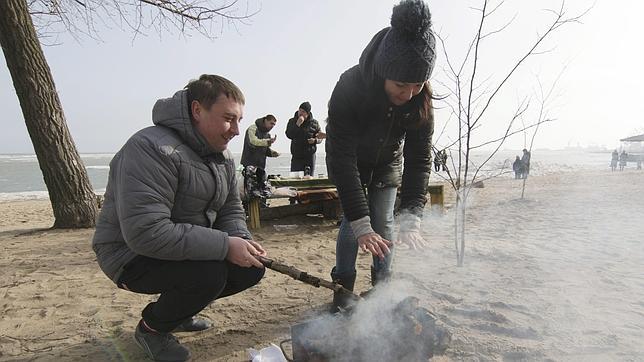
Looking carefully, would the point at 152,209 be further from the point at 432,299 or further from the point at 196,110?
the point at 432,299

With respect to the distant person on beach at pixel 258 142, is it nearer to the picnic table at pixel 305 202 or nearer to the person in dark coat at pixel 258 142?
the person in dark coat at pixel 258 142

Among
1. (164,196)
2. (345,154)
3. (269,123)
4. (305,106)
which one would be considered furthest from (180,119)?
(269,123)

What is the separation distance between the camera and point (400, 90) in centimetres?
219

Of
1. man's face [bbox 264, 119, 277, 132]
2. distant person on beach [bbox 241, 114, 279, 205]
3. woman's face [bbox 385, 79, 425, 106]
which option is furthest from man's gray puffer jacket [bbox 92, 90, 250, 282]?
man's face [bbox 264, 119, 277, 132]

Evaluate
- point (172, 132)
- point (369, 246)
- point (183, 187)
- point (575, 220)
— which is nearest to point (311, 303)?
point (369, 246)

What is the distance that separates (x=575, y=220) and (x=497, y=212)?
1.47m

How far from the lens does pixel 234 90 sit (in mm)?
2090

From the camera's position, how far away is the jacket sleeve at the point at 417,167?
8.48 ft

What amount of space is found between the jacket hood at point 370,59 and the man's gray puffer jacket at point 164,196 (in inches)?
36.6

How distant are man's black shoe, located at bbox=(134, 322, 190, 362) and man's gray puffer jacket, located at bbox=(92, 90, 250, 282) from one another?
38cm

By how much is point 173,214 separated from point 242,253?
0.43 m

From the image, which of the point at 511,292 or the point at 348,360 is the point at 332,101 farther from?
the point at 511,292

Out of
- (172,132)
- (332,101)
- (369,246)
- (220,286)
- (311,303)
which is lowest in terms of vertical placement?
(311,303)

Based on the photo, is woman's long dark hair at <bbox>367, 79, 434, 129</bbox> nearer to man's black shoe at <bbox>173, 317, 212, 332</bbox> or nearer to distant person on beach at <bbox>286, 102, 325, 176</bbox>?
A: man's black shoe at <bbox>173, 317, 212, 332</bbox>
